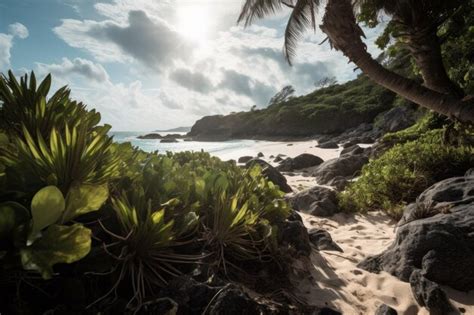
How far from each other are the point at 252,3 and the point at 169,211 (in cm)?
757

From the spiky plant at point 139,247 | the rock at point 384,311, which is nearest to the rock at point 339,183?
the rock at point 384,311

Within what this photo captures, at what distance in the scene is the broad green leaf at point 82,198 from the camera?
115 cm

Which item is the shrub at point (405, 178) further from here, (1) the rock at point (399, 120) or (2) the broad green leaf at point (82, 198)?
(1) the rock at point (399, 120)

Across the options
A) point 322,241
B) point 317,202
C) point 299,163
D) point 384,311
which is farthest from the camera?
point 299,163

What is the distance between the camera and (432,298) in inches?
83.6

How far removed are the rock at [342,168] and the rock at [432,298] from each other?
245 inches

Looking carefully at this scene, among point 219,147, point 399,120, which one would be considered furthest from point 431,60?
point 219,147

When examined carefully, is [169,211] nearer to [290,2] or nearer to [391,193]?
[391,193]

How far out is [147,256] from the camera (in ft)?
5.04

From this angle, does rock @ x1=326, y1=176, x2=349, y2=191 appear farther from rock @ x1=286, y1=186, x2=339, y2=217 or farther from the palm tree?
the palm tree

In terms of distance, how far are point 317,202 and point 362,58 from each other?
9.05 ft

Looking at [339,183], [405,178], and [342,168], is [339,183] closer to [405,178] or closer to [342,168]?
[342,168]

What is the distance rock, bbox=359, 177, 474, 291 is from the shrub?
68.8 inches

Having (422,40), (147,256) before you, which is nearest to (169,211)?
(147,256)
